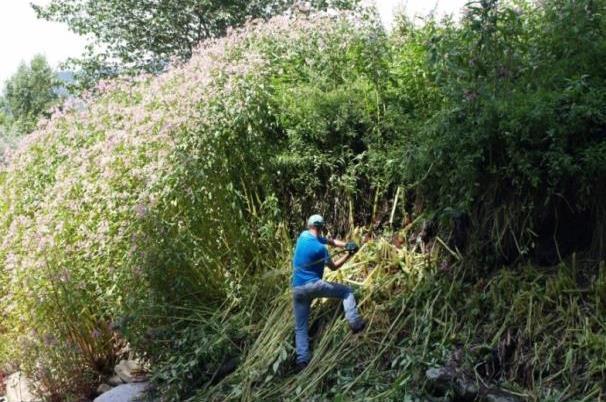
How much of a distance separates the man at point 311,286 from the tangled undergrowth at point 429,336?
12 cm

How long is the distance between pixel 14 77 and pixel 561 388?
35.8m

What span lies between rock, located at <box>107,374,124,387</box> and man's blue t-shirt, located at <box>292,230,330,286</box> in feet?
6.83

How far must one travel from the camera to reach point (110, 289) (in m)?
6.00

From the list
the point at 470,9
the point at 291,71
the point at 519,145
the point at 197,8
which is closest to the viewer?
the point at 519,145

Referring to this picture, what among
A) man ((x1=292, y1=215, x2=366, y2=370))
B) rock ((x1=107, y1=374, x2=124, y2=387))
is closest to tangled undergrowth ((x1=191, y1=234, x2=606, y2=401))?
man ((x1=292, y1=215, x2=366, y2=370))

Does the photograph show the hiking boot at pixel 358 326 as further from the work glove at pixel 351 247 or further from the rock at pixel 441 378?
the rock at pixel 441 378

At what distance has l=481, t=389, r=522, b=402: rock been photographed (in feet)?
13.1

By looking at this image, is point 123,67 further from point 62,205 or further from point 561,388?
point 561,388

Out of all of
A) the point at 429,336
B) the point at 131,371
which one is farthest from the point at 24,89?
the point at 429,336

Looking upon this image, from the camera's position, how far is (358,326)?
16.6 ft

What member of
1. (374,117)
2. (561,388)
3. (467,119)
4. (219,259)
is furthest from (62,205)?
(561,388)

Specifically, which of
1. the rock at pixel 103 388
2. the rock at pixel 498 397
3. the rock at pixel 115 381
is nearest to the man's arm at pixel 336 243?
the rock at pixel 498 397

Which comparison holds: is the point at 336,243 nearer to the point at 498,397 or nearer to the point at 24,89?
the point at 498,397

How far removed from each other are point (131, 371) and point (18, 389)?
5.33ft
